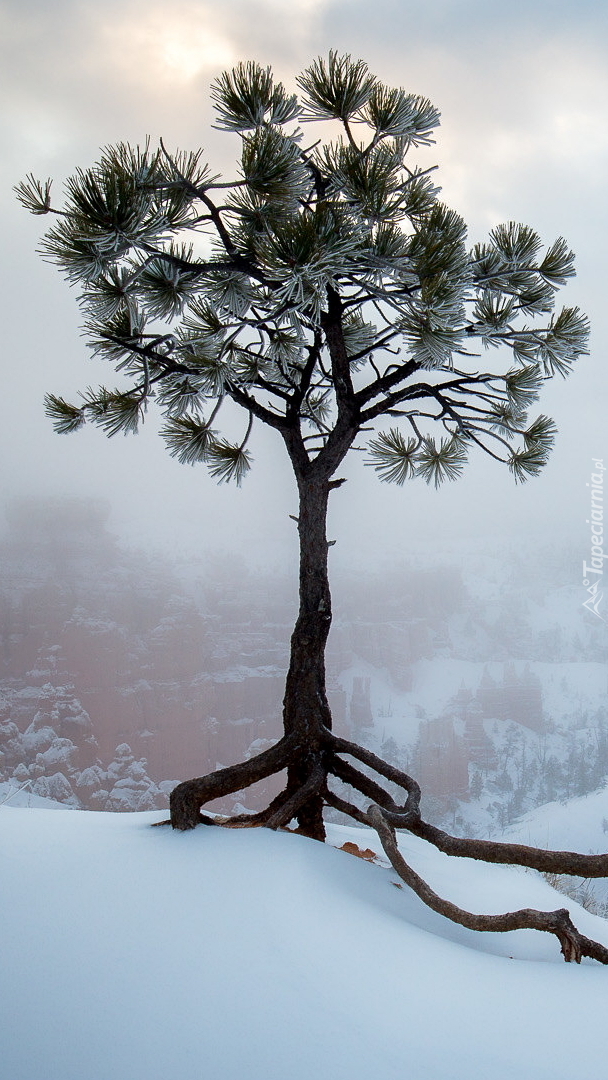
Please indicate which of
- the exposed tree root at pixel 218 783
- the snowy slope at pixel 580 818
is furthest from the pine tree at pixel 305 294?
the snowy slope at pixel 580 818

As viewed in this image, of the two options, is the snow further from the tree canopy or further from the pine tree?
the tree canopy

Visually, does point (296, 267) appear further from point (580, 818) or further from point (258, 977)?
A: point (580, 818)

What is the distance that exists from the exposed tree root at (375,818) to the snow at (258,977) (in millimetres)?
65

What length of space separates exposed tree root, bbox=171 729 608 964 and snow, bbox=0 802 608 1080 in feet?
0.21

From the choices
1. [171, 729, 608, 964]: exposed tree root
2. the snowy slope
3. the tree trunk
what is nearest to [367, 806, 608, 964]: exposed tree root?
[171, 729, 608, 964]: exposed tree root

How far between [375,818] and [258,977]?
0.85m

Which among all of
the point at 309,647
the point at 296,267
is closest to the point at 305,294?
the point at 296,267

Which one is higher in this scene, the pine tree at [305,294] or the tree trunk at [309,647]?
the pine tree at [305,294]

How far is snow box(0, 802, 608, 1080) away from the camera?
83 cm

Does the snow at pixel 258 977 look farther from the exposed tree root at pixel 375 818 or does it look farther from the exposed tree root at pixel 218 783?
the exposed tree root at pixel 218 783

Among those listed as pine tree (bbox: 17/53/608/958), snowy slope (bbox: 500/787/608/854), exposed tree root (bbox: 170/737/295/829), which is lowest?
snowy slope (bbox: 500/787/608/854)

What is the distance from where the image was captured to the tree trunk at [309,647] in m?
2.07

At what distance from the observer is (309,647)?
83.6 inches

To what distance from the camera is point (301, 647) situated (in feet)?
6.98
